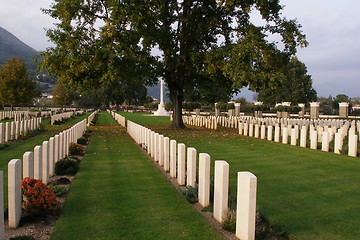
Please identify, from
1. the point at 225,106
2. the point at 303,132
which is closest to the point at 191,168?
the point at 303,132

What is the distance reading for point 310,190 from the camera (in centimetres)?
662

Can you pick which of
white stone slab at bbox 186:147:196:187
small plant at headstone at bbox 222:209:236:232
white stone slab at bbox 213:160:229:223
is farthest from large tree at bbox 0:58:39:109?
small plant at headstone at bbox 222:209:236:232

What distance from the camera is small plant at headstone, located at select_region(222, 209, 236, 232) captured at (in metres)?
4.52

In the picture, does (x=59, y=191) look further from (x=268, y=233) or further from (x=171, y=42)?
(x=171, y=42)

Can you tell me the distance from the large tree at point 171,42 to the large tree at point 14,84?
23678 millimetres

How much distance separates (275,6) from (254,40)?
4.63 meters

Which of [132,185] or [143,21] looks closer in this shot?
[132,185]

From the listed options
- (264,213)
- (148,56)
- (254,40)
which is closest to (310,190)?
(264,213)

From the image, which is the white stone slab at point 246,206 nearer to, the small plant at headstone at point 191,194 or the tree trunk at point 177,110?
the small plant at headstone at point 191,194

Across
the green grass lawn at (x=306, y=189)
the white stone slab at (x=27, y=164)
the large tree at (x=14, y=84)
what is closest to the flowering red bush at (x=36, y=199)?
the white stone slab at (x=27, y=164)

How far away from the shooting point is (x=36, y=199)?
4855 millimetres

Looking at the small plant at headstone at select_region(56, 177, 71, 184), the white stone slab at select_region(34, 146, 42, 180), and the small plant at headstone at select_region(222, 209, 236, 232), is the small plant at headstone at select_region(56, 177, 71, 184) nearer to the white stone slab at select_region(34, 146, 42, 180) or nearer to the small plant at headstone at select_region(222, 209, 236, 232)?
the white stone slab at select_region(34, 146, 42, 180)

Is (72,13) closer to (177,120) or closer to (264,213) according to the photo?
(177,120)

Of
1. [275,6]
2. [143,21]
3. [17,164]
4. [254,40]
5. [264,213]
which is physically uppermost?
[275,6]
